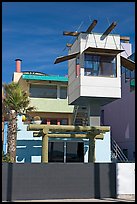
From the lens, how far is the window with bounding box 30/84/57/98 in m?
28.8

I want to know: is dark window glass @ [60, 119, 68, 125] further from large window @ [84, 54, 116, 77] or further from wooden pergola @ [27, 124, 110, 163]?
large window @ [84, 54, 116, 77]

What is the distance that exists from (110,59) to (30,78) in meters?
9.64

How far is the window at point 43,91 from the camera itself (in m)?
28.8

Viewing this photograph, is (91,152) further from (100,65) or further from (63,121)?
(63,121)

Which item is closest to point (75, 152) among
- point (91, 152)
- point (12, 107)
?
point (91, 152)

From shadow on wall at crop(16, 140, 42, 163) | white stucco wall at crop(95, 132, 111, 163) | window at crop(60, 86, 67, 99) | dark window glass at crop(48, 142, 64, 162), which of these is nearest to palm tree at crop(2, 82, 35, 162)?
shadow on wall at crop(16, 140, 42, 163)

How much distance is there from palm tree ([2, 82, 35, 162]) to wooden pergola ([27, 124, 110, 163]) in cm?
154

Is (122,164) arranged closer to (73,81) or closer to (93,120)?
(93,120)

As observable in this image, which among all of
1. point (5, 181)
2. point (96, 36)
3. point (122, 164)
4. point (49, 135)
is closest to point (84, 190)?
point (122, 164)

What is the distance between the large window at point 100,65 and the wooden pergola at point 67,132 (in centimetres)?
329

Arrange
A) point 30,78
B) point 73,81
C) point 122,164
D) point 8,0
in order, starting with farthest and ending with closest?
point 30,78
point 73,81
point 122,164
point 8,0

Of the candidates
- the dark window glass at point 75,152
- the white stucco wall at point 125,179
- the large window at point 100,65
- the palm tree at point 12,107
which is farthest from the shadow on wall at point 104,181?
the dark window glass at point 75,152

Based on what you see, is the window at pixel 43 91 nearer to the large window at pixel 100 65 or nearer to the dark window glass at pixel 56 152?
the dark window glass at pixel 56 152

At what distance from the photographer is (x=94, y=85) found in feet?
62.7
